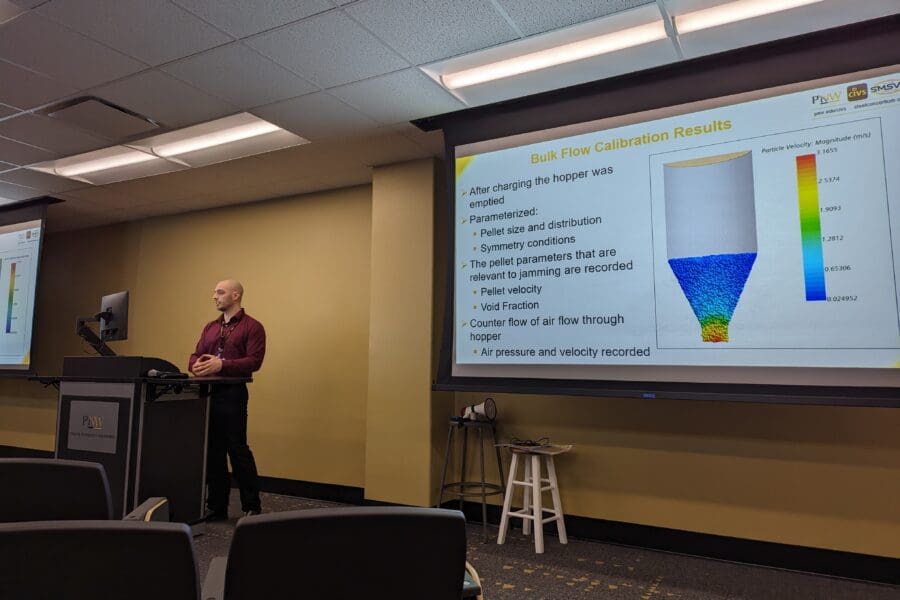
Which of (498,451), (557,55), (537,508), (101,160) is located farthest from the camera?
(101,160)

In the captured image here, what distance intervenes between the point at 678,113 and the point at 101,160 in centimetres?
398

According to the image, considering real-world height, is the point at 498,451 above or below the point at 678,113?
below

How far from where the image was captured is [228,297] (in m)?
3.84

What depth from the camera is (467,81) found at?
118 inches

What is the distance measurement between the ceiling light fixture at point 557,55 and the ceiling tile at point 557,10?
218mm

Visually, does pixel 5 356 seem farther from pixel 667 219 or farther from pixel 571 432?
pixel 667 219

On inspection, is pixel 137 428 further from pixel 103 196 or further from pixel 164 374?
pixel 103 196

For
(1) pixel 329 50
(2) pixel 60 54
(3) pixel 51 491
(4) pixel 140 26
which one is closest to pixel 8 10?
(2) pixel 60 54

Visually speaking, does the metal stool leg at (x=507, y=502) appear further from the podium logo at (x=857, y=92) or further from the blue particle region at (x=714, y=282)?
the podium logo at (x=857, y=92)

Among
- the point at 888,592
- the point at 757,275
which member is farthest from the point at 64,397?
the point at 888,592

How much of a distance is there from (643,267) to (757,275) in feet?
1.53

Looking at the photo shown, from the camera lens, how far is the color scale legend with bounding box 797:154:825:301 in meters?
2.33

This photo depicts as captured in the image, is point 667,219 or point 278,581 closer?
point 278,581

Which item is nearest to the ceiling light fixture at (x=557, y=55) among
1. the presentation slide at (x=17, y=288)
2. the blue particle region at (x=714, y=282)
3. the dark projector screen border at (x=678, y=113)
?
the dark projector screen border at (x=678, y=113)
